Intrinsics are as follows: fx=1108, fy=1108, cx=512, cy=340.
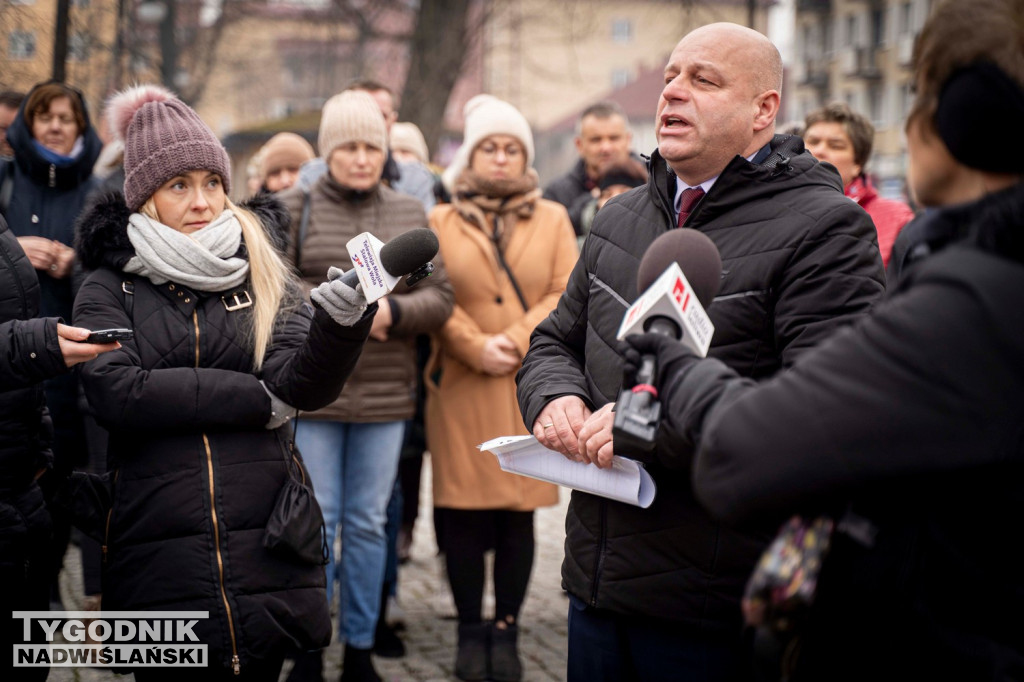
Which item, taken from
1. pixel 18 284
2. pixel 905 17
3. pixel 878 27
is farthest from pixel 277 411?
pixel 878 27

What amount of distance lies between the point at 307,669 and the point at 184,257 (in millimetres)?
2051

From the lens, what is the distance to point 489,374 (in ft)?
17.8

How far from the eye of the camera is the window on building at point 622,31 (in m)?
74.9

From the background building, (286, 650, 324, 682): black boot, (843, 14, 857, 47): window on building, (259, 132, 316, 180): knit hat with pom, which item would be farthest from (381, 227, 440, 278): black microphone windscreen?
(843, 14, 857, 47): window on building

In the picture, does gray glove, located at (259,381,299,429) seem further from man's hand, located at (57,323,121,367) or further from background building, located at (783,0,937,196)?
background building, located at (783,0,937,196)

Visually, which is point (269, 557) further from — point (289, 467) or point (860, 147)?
point (860, 147)

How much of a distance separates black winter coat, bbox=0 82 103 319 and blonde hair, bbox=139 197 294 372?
2079 millimetres

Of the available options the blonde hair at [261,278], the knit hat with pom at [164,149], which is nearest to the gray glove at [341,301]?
the blonde hair at [261,278]

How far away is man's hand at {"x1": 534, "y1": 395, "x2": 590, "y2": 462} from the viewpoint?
2.93 metres

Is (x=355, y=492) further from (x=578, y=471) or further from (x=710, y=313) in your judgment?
(x=710, y=313)

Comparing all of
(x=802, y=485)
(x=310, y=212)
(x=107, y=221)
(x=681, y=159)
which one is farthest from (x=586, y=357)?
(x=310, y=212)

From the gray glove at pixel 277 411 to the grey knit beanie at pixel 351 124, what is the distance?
212cm

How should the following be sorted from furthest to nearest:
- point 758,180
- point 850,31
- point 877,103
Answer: point 850,31 → point 877,103 → point 758,180

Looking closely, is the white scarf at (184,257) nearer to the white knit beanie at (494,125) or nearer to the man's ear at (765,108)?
the man's ear at (765,108)
